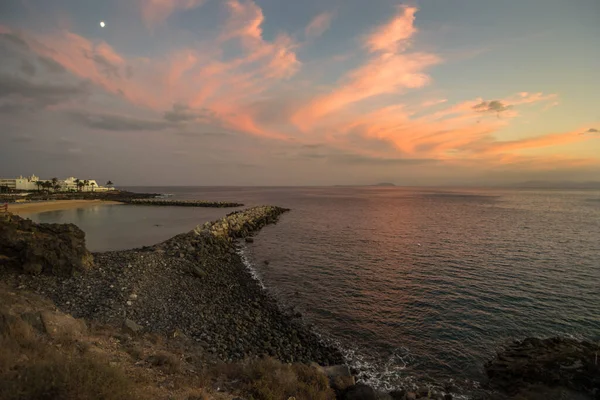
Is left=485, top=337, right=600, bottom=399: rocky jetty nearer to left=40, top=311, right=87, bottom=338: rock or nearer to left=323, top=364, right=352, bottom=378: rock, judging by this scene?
left=323, top=364, right=352, bottom=378: rock

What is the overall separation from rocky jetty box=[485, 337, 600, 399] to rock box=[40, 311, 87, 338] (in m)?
14.5

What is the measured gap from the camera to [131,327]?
10531mm

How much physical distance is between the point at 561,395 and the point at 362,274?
14.1 m

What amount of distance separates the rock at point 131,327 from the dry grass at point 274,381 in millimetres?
4015

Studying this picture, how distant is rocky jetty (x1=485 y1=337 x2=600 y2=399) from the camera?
9.79 metres

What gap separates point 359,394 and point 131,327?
8410 mm

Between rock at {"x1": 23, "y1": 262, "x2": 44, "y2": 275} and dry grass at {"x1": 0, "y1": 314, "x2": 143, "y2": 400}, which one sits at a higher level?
dry grass at {"x1": 0, "y1": 314, "x2": 143, "y2": 400}

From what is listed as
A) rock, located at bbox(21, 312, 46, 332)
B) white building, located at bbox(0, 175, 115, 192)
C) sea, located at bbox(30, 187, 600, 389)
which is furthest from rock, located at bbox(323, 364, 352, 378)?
white building, located at bbox(0, 175, 115, 192)

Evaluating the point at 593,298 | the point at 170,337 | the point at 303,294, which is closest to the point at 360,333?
the point at 303,294

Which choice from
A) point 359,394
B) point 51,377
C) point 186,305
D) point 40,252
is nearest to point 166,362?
point 51,377

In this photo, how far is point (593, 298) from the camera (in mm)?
17984

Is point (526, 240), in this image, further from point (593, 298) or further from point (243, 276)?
point (243, 276)

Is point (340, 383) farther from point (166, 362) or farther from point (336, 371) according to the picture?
point (166, 362)

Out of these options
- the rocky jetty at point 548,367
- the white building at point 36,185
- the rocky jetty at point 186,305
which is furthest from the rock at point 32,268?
the white building at point 36,185
